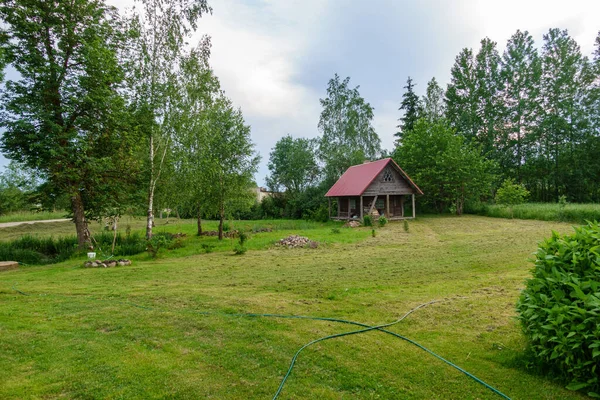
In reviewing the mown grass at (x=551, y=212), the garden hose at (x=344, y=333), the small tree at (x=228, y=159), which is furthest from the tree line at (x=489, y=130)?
the garden hose at (x=344, y=333)

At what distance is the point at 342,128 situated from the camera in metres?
31.2

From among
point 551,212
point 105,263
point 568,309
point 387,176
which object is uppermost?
point 387,176

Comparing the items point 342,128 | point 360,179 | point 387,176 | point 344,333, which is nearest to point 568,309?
point 344,333

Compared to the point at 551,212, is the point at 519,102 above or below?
above

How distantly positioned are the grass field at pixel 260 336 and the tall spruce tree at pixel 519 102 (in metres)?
32.7

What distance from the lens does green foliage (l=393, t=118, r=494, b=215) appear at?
25.0 m

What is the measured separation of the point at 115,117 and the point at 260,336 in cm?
1209

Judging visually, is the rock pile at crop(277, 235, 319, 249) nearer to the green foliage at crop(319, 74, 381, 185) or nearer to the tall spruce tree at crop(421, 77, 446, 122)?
the green foliage at crop(319, 74, 381, 185)

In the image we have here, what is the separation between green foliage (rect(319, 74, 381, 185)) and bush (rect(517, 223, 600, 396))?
89.4ft

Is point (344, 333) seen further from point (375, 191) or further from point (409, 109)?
point (409, 109)

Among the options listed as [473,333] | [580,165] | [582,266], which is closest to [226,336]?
[473,333]

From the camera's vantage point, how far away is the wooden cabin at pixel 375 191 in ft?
74.5

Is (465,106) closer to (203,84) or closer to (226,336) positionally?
(203,84)

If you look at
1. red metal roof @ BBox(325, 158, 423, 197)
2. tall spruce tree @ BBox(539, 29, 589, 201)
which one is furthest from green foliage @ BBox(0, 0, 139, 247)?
tall spruce tree @ BBox(539, 29, 589, 201)
